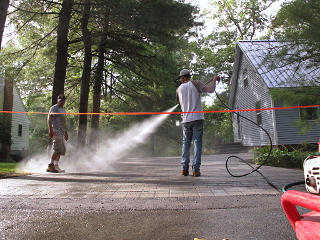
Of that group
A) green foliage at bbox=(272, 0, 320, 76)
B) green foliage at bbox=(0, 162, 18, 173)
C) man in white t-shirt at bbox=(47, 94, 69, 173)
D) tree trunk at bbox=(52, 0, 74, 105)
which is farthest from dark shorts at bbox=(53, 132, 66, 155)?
green foliage at bbox=(272, 0, 320, 76)

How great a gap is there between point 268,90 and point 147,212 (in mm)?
3681

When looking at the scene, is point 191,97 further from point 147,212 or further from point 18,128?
point 18,128

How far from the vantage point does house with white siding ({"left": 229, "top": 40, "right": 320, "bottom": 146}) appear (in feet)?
16.9

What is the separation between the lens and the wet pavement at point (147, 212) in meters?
2.30

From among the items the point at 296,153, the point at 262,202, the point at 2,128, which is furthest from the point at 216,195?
the point at 2,128

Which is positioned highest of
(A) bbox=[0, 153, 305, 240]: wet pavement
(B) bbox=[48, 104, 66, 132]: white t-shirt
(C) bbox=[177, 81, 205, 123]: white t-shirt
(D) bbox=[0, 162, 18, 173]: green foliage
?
(C) bbox=[177, 81, 205, 123]: white t-shirt

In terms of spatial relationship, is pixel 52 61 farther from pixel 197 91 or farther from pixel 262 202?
pixel 262 202

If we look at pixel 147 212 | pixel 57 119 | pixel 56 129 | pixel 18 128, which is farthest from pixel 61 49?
pixel 18 128

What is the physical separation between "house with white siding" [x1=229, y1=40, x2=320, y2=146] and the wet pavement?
1915 millimetres

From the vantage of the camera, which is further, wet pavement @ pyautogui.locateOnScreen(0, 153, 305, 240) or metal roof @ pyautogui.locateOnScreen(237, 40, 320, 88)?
metal roof @ pyautogui.locateOnScreen(237, 40, 320, 88)

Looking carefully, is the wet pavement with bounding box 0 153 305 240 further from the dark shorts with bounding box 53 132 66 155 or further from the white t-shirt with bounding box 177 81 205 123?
the dark shorts with bounding box 53 132 66 155

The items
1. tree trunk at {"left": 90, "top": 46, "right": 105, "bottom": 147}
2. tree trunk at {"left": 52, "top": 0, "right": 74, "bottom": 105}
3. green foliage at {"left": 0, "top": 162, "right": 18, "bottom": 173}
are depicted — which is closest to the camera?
green foliage at {"left": 0, "top": 162, "right": 18, "bottom": 173}

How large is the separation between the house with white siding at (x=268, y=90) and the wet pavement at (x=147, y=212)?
192 cm

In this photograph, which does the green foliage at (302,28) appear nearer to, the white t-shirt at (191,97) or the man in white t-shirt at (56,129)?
the white t-shirt at (191,97)
